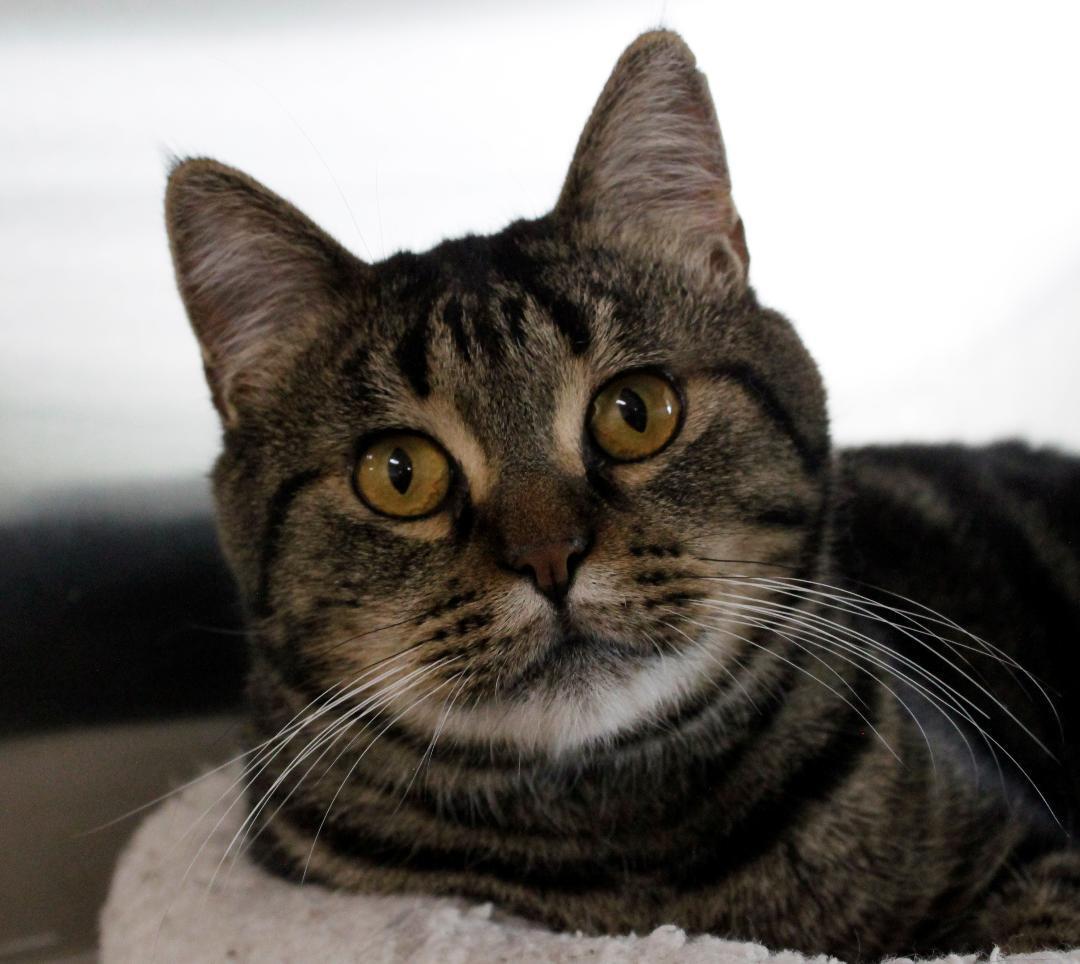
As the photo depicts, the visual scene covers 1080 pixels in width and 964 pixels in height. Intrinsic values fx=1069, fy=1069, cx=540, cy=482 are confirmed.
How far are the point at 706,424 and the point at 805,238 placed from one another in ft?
1.89

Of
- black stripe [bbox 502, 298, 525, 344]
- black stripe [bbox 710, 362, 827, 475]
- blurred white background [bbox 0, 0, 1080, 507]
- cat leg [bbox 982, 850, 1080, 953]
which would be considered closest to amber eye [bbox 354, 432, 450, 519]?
black stripe [bbox 502, 298, 525, 344]

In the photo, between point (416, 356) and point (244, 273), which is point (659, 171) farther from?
point (244, 273)

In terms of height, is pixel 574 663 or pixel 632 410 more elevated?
pixel 632 410

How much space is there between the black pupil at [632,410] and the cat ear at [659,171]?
7.5 inches

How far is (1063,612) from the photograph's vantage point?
4.31ft

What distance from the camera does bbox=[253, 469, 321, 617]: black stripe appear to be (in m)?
1.03

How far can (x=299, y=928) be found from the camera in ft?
3.36

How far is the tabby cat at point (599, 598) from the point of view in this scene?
90 cm

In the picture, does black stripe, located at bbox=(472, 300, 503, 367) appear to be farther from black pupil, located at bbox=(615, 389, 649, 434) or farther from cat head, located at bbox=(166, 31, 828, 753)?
black pupil, located at bbox=(615, 389, 649, 434)

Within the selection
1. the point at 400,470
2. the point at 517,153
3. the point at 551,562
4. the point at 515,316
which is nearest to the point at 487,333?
the point at 515,316

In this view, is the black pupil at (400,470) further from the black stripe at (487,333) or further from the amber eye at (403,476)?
the black stripe at (487,333)

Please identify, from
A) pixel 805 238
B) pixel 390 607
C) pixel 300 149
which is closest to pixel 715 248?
pixel 805 238

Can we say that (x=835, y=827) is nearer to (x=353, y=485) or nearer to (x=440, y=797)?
(x=440, y=797)

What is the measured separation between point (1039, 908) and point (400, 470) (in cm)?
73
